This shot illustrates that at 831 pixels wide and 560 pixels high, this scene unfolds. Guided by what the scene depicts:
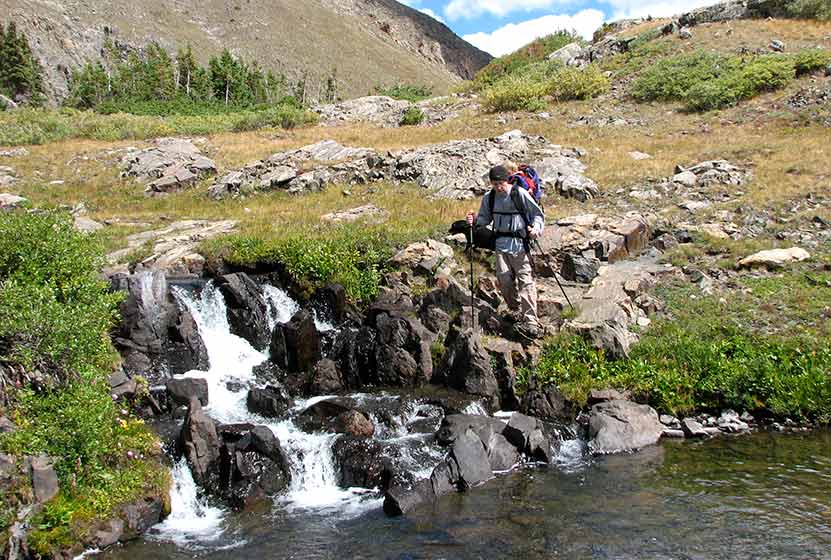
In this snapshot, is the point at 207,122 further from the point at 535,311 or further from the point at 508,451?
the point at 508,451

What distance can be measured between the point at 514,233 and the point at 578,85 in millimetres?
28810

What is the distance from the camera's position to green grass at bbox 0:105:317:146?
1485 inches

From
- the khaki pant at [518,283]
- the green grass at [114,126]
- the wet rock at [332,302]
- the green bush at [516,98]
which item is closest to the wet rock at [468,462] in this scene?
the khaki pant at [518,283]

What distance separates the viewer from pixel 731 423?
36.3 feet

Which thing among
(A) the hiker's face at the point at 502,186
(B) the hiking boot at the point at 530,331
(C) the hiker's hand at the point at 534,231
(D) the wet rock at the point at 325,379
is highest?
(A) the hiker's face at the point at 502,186

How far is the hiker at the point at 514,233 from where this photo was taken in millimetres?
11891

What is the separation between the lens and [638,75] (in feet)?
123

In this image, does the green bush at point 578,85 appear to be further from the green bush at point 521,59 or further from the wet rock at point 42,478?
the wet rock at point 42,478

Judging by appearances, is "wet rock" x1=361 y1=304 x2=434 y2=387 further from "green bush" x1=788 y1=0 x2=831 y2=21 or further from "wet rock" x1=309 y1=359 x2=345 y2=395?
"green bush" x1=788 y1=0 x2=831 y2=21

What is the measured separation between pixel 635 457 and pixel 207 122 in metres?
41.7

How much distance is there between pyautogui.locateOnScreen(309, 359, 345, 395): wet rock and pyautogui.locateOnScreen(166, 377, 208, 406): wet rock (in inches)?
79.1

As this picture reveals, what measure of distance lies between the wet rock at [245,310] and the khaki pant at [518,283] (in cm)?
Result: 541

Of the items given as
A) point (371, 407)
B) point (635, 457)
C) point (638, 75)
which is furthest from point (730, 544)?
point (638, 75)

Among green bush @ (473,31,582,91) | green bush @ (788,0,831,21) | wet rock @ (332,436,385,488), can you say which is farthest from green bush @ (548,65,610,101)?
wet rock @ (332,436,385,488)
